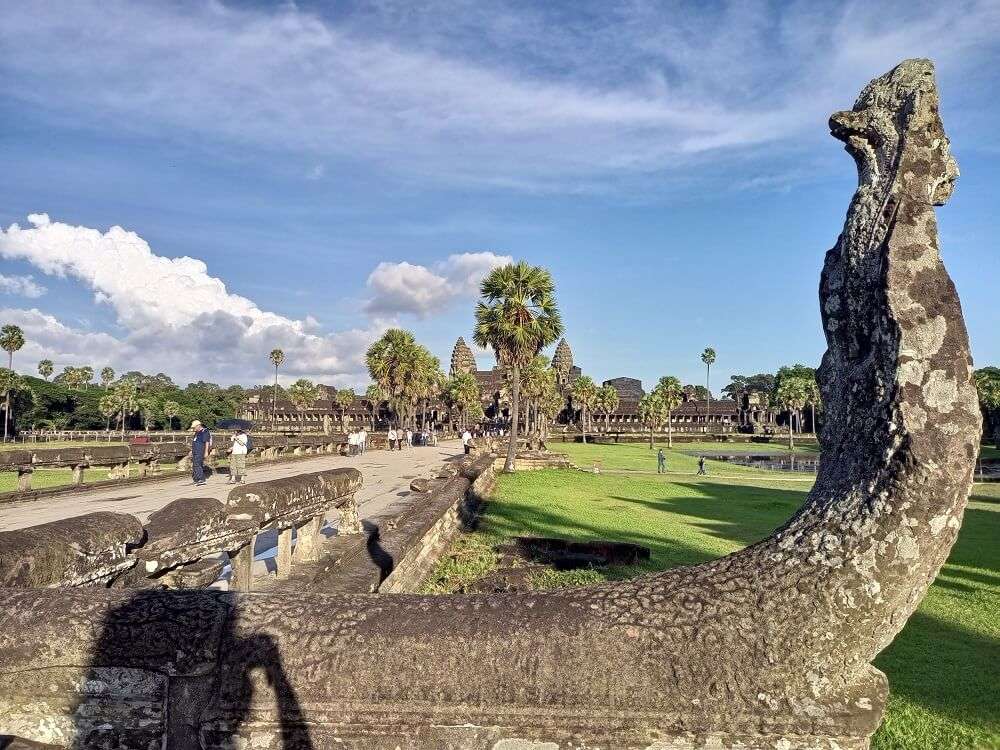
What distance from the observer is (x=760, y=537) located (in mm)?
13289

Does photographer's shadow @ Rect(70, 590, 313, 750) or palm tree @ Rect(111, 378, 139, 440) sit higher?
palm tree @ Rect(111, 378, 139, 440)

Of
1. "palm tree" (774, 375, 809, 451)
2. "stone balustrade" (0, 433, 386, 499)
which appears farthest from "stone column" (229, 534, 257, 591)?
"palm tree" (774, 375, 809, 451)

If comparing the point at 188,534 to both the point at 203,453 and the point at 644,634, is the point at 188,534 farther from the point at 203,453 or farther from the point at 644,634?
the point at 203,453

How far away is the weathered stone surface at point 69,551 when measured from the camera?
2725 millimetres

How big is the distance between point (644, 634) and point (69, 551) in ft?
8.37

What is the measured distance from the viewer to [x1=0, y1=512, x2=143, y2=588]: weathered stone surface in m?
2.72

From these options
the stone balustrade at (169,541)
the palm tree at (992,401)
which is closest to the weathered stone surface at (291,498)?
the stone balustrade at (169,541)

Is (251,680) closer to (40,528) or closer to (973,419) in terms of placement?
(40,528)

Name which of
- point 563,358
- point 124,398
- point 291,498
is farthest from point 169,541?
point 563,358

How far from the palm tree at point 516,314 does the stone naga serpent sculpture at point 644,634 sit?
85.8 ft

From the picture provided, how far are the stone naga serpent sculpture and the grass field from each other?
8.81ft

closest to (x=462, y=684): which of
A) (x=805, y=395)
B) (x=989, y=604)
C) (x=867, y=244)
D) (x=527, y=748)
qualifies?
(x=527, y=748)

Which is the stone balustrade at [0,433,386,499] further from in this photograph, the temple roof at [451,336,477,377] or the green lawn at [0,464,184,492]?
the temple roof at [451,336,477,377]

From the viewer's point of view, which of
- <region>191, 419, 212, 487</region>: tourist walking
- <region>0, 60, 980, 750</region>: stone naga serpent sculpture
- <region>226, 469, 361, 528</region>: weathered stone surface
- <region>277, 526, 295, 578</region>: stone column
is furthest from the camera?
<region>191, 419, 212, 487</region>: tourist walking
